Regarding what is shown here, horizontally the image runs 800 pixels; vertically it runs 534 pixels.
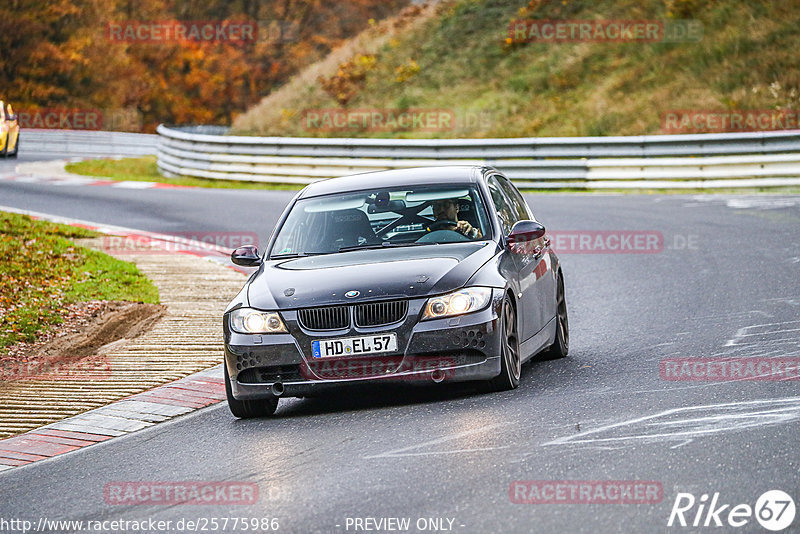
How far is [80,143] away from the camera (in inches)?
1826

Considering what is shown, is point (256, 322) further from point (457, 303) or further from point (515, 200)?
point (515, 200)

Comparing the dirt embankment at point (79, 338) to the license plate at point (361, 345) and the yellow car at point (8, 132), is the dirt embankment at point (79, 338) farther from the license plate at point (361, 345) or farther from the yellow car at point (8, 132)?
the yellow car at point (8, 132)

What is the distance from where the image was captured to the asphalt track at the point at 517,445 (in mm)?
5785

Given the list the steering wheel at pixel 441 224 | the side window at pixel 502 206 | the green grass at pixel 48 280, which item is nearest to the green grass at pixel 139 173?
the green grass at pixel 48 280

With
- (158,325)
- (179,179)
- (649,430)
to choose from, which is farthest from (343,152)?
(649,430)

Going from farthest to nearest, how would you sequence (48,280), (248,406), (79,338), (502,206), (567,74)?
(567,74)
(48,280)
(79,338)
(502,206)
(248,406)

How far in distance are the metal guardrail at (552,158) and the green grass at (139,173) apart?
22cm

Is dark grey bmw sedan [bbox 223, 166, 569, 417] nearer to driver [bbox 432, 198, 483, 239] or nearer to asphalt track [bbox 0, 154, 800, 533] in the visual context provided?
driver [bbox 432, 198, 483, 239]

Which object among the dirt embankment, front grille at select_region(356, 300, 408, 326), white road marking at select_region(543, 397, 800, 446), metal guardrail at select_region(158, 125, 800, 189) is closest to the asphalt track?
white road marking at select_region(543, 397, 800, 446)

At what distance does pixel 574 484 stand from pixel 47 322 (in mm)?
7671

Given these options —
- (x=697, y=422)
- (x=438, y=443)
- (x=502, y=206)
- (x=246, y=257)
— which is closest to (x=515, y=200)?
(x=502, y=206)

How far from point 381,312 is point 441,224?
1.45m

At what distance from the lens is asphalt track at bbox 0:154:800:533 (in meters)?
5.79

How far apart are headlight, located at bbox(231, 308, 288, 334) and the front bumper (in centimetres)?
5
